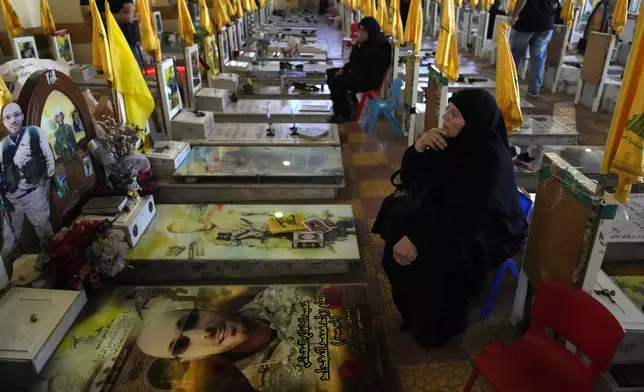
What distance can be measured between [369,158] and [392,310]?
8.61ft

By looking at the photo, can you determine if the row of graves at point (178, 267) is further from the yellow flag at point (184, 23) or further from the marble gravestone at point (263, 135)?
the yellow flag at point (184, 23)

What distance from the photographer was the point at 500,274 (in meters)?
2.87

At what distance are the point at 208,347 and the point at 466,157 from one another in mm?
1771

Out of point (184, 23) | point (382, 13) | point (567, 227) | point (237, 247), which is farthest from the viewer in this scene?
point (382, 13)

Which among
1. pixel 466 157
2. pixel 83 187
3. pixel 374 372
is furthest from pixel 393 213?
pixel 83 187

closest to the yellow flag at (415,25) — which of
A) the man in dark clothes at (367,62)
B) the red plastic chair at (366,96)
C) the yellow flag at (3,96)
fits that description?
the man in dark clothes at (367,62)

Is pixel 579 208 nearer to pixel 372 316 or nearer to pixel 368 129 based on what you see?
pixel 372 316

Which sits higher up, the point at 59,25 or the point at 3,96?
the point at 3,96

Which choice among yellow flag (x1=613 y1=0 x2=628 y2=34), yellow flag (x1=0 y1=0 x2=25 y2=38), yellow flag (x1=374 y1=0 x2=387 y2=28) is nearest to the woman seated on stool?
yellow flag (x1=374 y1=0 x2=387 y2=28)

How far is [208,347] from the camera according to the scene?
2.57 meters

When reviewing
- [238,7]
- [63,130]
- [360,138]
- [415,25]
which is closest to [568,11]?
[415,25]

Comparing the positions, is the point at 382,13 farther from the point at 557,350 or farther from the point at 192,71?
the point at 557,350

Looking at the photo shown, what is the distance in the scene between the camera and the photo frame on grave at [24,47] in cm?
712

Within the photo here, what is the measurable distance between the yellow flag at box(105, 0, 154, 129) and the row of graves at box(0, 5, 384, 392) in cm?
15
